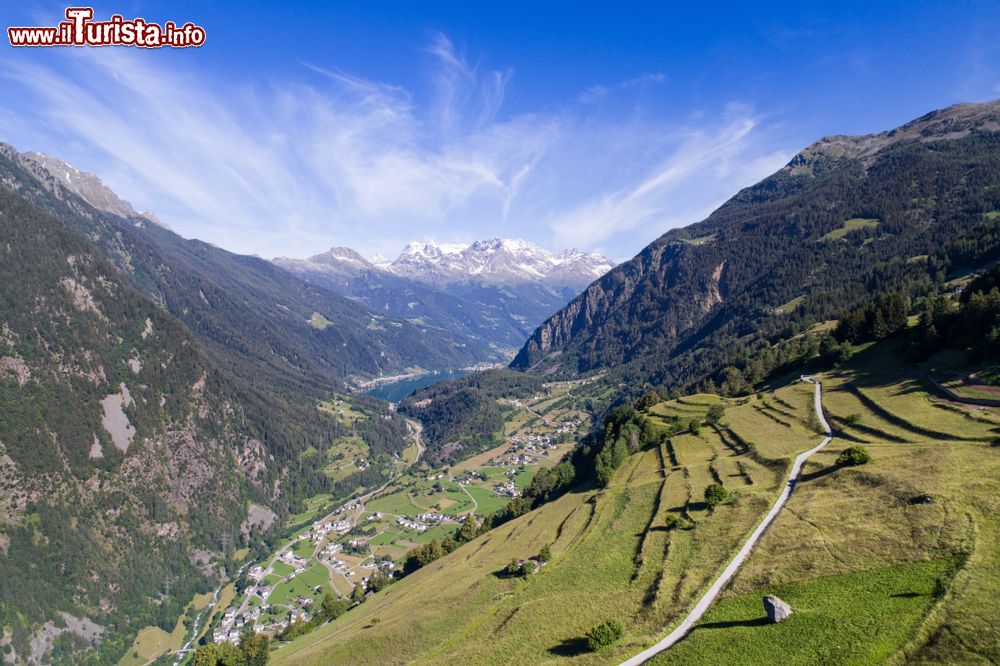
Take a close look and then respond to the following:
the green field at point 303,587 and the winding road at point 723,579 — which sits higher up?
the winding road at point 723,579

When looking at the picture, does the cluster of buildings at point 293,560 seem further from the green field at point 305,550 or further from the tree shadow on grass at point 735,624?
the tree shadow on grass at point 735,624

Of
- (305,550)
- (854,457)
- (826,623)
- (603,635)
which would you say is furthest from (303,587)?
(826,623)

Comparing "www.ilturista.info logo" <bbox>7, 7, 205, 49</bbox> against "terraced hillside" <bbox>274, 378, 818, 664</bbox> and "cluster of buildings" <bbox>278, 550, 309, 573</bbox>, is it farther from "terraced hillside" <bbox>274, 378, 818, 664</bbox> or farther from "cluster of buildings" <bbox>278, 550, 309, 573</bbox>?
"cluster of buildings" <bbox>278, 550, 309, 573</bbox>

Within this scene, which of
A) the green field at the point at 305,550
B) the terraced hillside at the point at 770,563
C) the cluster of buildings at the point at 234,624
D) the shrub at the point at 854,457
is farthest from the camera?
the green field at the point at 305,550

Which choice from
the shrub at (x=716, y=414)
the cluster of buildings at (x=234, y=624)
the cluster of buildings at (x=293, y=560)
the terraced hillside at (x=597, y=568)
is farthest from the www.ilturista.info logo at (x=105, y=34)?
the cluster of buildings at (x=293, y=560)

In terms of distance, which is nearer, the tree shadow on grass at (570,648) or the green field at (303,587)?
the tree shadow on grass at (570,648)

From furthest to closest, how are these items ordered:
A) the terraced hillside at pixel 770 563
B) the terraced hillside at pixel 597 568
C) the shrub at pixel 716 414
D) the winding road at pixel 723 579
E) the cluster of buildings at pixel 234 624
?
the cluster of buildings at pixel 234 624, the shrub at pixel 716 414, the terraced hillside at pixel 597 568, the winding road at pixel 723 579, the terraced hillside at pixel 770 563

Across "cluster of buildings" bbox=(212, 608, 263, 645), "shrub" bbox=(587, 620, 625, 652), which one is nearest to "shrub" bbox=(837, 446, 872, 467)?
"shrub" bbox=(587, 620, 625, 652)
